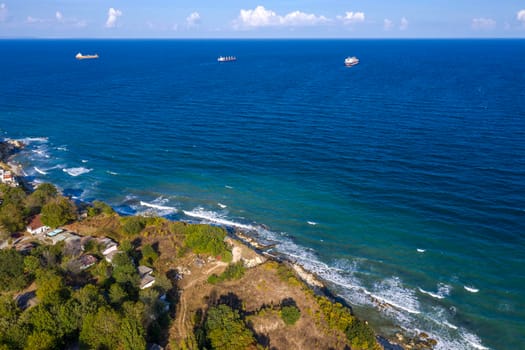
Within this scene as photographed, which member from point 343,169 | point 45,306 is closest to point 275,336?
point 45,306

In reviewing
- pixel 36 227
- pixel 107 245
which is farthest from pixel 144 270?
pixel 36 227

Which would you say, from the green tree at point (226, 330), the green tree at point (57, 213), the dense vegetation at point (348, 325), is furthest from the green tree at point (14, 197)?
the dense vegetation at point (348, 325)

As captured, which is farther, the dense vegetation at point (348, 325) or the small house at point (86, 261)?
the small house at point (86, 261)

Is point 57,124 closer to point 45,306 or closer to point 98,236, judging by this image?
point 98,236

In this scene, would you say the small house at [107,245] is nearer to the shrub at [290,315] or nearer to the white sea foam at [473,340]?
the shrub at [290,315]

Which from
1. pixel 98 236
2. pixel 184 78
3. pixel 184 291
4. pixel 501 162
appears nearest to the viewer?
pixel 184 291

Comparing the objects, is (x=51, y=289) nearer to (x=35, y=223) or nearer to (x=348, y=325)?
(x=35, y=223)
